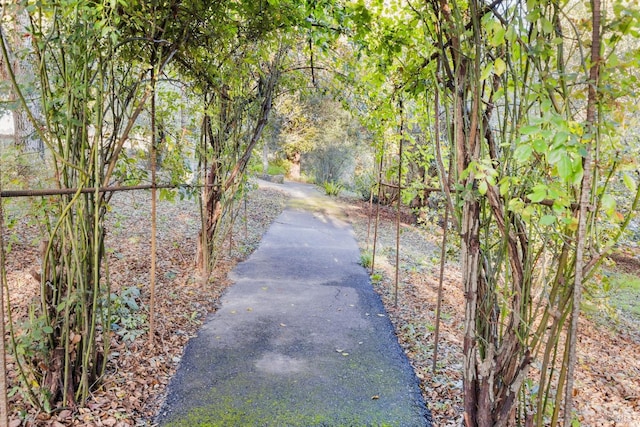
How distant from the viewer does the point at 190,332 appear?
3883 mm

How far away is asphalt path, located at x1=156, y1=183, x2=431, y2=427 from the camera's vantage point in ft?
8.82

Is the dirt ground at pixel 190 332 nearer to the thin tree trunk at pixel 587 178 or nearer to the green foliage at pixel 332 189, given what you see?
the thin tree trunk at pixel 587 178

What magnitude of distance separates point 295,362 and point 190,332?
1173 millimetres

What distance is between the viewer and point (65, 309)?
236 centimetres

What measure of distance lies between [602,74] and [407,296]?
4.49m

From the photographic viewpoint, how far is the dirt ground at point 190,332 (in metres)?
2.64

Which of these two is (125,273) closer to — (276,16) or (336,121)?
(276,16)

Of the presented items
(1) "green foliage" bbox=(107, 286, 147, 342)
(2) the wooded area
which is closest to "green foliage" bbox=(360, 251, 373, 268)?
(2) the wooded area

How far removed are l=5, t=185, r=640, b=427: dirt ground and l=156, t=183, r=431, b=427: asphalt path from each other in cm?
16

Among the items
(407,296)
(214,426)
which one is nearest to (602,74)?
(214,426)

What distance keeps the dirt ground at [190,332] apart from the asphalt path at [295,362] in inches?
6.5

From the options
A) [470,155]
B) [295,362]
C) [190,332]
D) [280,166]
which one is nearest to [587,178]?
[470,155]

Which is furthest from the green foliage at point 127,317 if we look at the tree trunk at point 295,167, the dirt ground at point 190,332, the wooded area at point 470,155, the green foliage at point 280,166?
the tree trunk at point 295,167

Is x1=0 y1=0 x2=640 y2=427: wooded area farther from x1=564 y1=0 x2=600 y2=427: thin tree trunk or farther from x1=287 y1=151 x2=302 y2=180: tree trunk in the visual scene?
x1=287 y1=151 x2=302 y2=180: tree trunk
